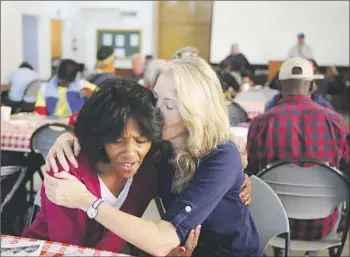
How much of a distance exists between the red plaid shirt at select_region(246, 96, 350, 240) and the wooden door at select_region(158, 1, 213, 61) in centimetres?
943

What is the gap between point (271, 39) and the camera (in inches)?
431

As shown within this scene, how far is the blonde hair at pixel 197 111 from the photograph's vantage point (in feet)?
4.27

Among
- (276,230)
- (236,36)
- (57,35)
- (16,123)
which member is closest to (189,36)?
(236,36)

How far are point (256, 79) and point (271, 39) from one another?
44.0 inches

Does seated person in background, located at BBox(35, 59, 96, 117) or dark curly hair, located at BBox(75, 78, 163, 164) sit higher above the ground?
dark curly hair, located at BBox(75, 78, 163, 164)

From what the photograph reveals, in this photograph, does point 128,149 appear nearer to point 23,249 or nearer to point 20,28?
point 23,249

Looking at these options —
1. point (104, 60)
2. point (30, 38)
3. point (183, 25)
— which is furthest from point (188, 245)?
point (183, 25)

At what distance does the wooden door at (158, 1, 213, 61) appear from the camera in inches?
462

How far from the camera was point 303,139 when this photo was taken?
2.30 m

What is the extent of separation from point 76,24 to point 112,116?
36.4 ft

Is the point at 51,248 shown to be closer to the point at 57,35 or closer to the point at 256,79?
the point at 256,79

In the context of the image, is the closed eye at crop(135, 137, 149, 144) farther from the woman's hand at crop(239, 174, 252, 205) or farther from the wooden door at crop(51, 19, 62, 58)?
the wooden door at crop(51, 19, 62, 58)

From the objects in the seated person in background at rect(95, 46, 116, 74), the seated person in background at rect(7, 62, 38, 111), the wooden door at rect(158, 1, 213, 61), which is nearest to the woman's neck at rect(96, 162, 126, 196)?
the seated person in background at rect(95, 46, 116, 74)

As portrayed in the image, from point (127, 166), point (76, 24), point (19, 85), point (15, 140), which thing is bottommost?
point (19, 85)
